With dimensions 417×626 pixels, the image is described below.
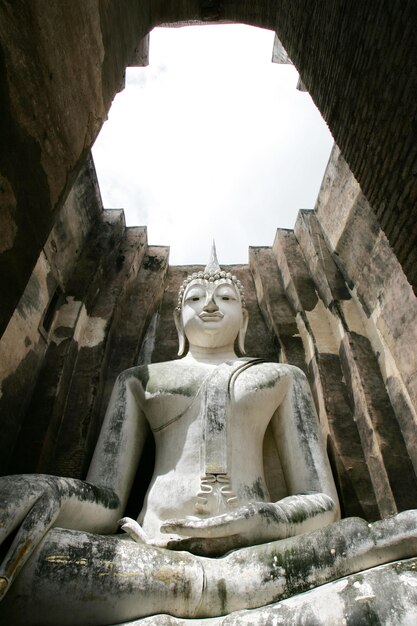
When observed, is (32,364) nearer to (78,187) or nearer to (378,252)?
(78,187)

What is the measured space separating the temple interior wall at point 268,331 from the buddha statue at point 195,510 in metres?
0.61

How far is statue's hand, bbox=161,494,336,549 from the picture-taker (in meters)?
2.84

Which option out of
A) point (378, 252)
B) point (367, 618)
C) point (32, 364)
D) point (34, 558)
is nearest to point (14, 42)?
point (34, 558)

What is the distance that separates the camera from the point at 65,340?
496 centimetres

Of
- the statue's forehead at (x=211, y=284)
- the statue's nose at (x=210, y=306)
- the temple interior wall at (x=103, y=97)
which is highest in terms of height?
the temple interior wall at (x=103, y=97)

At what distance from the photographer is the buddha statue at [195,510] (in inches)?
88.9

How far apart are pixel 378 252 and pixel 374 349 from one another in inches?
39.7

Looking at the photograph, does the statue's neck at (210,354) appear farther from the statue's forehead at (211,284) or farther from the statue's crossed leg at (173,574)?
the statue's crossed leg at (173,574)

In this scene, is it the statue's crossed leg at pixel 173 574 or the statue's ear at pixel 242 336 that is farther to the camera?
the statue's ear at pixel 242 336

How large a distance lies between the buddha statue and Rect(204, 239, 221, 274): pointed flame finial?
6cm

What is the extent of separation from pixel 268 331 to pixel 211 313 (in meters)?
1.48

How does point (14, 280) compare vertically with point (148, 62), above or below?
below

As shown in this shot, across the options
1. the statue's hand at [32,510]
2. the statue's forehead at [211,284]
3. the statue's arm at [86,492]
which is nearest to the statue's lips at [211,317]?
the statue's forehead at [211,284]

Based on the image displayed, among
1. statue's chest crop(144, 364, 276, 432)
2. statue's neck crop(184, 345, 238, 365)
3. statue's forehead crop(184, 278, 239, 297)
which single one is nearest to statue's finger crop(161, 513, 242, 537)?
statue's chest crop(144, 364, 276, 432)
